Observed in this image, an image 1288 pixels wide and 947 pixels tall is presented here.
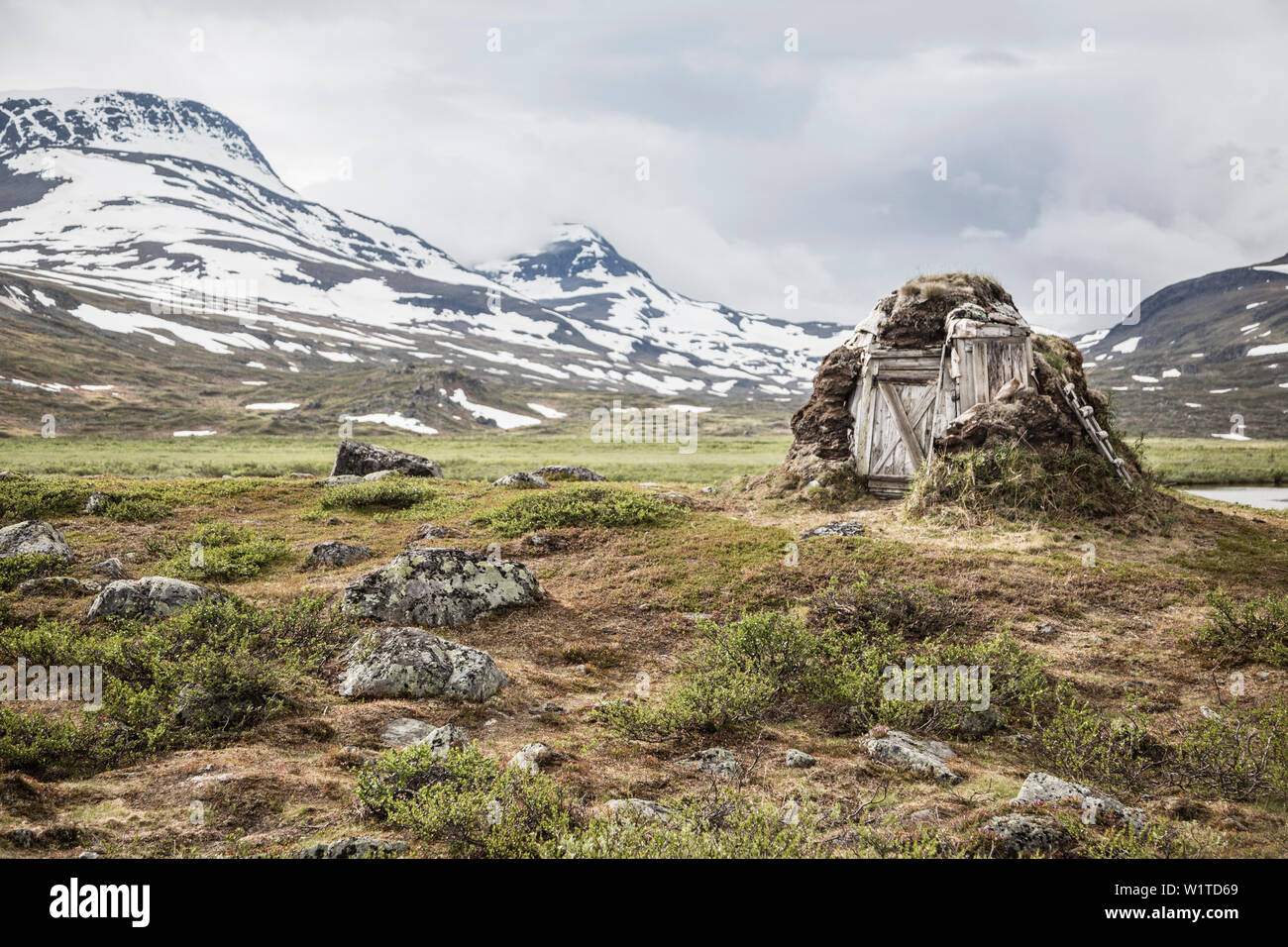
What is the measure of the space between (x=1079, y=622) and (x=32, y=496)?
72.7 feet

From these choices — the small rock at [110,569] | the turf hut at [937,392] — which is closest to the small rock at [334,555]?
the small rock at [110,569]

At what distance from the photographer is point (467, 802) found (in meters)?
5.30

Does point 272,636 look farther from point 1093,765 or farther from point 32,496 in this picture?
point 32,496

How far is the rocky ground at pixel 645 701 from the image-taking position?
18.4 feet

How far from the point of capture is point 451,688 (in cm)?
856

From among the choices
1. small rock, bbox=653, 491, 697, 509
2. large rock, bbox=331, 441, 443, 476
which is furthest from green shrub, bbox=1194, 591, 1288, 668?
large rock, bbox=331, 441, 443, 476

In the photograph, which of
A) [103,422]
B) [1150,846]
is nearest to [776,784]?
[1150,846]

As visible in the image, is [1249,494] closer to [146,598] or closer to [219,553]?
[219,553]

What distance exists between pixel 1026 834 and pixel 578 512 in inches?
517

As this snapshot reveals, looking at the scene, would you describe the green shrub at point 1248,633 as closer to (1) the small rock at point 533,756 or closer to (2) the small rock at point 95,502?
(1) the small rock at point 533,756

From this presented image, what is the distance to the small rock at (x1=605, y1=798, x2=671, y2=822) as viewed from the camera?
5719 mm

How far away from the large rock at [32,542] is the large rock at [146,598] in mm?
3598
